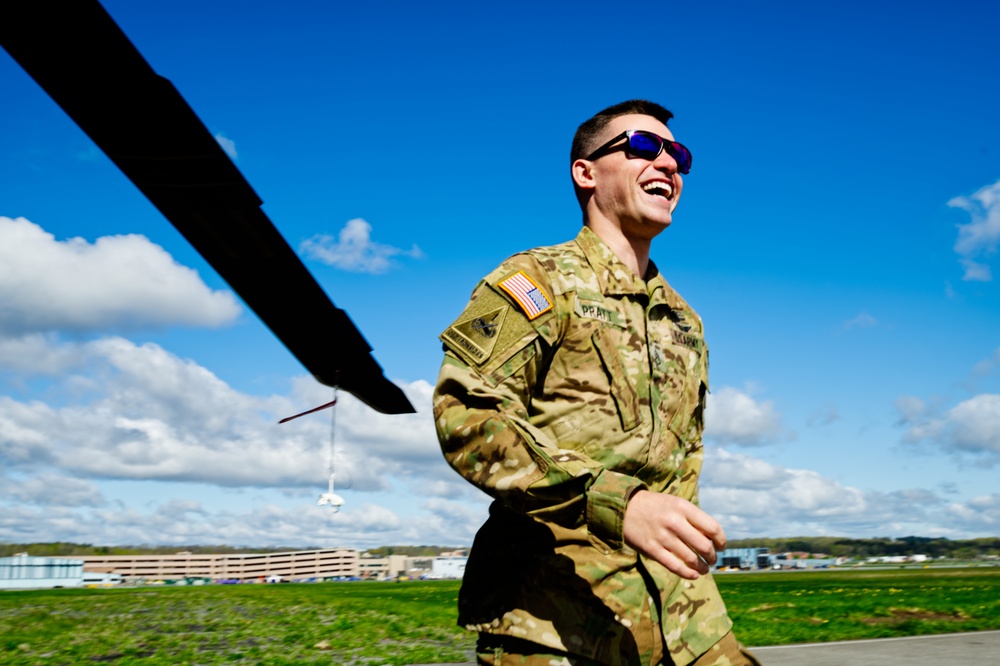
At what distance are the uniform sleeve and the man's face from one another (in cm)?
65

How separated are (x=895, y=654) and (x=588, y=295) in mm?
6600

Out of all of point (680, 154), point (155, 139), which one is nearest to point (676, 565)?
point (680, 154)

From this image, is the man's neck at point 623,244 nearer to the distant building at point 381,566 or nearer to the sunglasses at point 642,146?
the sunglasses at point 642,146

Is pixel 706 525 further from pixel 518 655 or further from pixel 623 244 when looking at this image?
pixel 623 244

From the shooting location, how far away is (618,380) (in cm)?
219

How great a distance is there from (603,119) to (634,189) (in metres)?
0.34

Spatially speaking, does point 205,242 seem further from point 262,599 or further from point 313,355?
point 262,599

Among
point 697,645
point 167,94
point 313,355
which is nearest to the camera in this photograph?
point 697,645

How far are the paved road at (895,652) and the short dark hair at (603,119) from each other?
17.8ft

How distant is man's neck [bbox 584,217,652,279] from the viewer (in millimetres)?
2549

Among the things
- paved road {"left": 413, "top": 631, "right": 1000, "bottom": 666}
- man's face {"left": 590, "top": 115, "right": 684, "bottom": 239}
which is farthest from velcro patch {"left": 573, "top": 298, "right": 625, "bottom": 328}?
paved road {"left": 413, "top": 631, "right": 1000, "bottom": 666}

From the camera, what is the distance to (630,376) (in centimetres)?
223

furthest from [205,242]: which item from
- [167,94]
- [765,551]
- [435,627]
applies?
[765,551]

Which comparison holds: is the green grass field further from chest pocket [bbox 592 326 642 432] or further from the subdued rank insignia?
the subdued rank insignia
